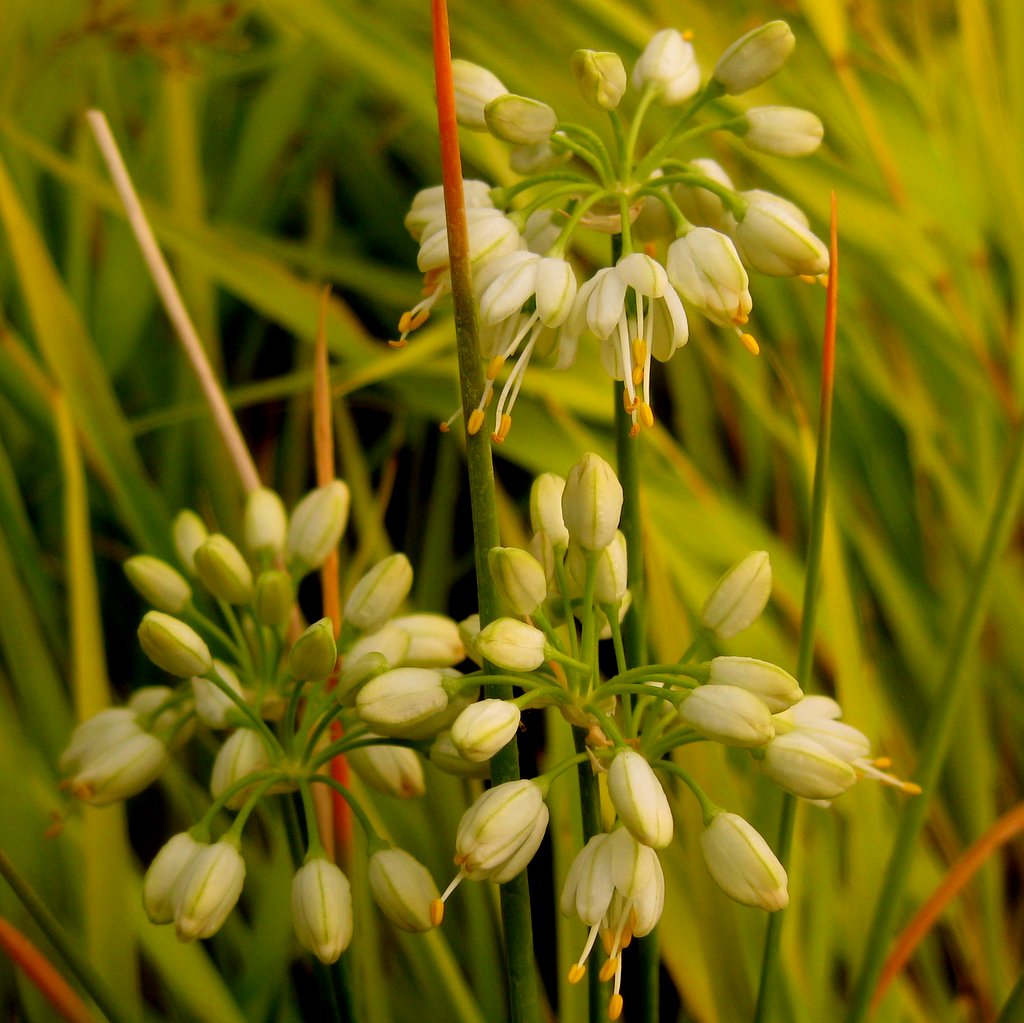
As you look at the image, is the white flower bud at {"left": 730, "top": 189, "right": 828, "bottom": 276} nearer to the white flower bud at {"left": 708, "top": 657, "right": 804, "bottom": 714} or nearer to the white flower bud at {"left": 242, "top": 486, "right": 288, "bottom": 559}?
the white flower bud at {"left": 708, "top": 657, "right": 804, "bottom": 714}

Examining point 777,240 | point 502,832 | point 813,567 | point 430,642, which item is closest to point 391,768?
point 430,642

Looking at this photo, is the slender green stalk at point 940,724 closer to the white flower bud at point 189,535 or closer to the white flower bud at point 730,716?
the white flower bud at point 730,716

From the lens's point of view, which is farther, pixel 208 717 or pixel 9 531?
pixel 9 531

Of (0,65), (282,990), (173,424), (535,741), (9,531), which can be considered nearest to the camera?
(282,990)

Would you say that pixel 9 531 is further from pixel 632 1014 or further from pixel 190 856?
pixel 632 1014

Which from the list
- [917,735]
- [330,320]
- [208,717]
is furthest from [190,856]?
[917,735]

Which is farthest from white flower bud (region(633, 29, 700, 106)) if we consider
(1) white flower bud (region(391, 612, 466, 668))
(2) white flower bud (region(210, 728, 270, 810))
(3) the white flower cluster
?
(2) white flower bud (region(210, 728, 270, 810))
